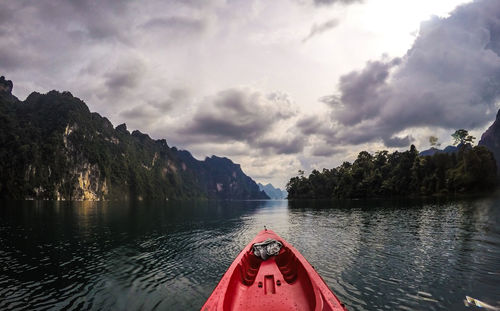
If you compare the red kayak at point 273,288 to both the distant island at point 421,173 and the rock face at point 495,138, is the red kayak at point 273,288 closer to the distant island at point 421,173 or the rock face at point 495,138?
the distant island at point 421,173

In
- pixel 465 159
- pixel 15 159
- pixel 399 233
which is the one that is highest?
pixel 15 159

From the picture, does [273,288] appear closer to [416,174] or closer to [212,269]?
[212,269]

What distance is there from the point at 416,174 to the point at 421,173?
5.89 feet

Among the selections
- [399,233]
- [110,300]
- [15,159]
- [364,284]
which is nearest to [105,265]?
[110,300]

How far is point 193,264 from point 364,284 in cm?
1139

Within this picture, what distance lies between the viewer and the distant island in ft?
263

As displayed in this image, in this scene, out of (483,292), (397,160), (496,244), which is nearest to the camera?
(483,292)

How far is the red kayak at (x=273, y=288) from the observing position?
7996mm

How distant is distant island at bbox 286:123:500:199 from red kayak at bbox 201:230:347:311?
314 feet

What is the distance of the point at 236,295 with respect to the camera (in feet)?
33.3

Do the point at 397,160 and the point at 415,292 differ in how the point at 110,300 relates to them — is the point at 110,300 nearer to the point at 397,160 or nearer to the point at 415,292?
the point at 415,292

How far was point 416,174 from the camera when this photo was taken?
97.9 meters

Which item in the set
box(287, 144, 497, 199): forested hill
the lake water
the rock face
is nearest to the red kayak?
the lake water

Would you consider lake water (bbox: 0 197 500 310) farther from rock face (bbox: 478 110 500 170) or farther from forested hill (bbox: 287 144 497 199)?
rock face (bbox: 478 110 500 170)
